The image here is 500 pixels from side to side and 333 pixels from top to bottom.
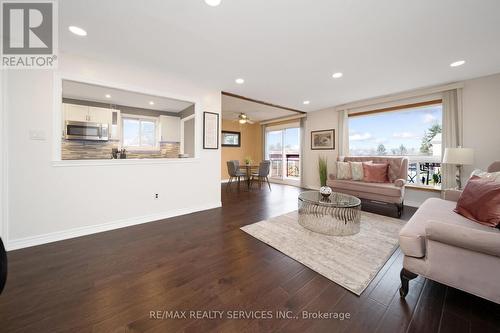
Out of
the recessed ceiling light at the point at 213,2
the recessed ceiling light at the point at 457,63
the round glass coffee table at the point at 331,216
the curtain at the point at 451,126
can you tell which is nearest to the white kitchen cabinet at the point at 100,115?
the recessed ceiling light at the point at 213,2

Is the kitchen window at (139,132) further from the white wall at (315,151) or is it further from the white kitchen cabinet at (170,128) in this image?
the white wall at (315,151)

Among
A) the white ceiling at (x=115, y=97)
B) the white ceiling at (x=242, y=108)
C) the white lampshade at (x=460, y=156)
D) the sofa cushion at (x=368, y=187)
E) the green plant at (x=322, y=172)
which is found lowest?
the sofa cushion at (x=368, y=187)

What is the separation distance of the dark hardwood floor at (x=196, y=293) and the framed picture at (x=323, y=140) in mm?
3605

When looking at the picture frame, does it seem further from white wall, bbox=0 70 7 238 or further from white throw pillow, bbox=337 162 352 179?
white wall, bbox=0 70 7 238

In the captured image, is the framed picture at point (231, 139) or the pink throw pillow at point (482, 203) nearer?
the pink throw pillow at point (482, 203)

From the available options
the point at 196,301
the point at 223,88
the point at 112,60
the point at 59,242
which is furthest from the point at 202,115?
the point at 196,301

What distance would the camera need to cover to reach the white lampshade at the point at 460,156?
2.80 meters

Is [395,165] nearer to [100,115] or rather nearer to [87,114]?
[100,115]

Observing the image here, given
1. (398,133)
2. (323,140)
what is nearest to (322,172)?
(323,140)

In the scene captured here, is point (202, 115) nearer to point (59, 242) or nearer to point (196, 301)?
point (59, 242)

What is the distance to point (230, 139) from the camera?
7023 mm

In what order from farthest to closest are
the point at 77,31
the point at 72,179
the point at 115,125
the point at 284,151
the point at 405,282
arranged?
the point at 284,151
the point at 115,125
the point at 72,179
the point at 77,31
the point at 405,282

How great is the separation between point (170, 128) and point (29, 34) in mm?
3338

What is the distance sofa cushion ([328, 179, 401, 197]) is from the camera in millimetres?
3182
